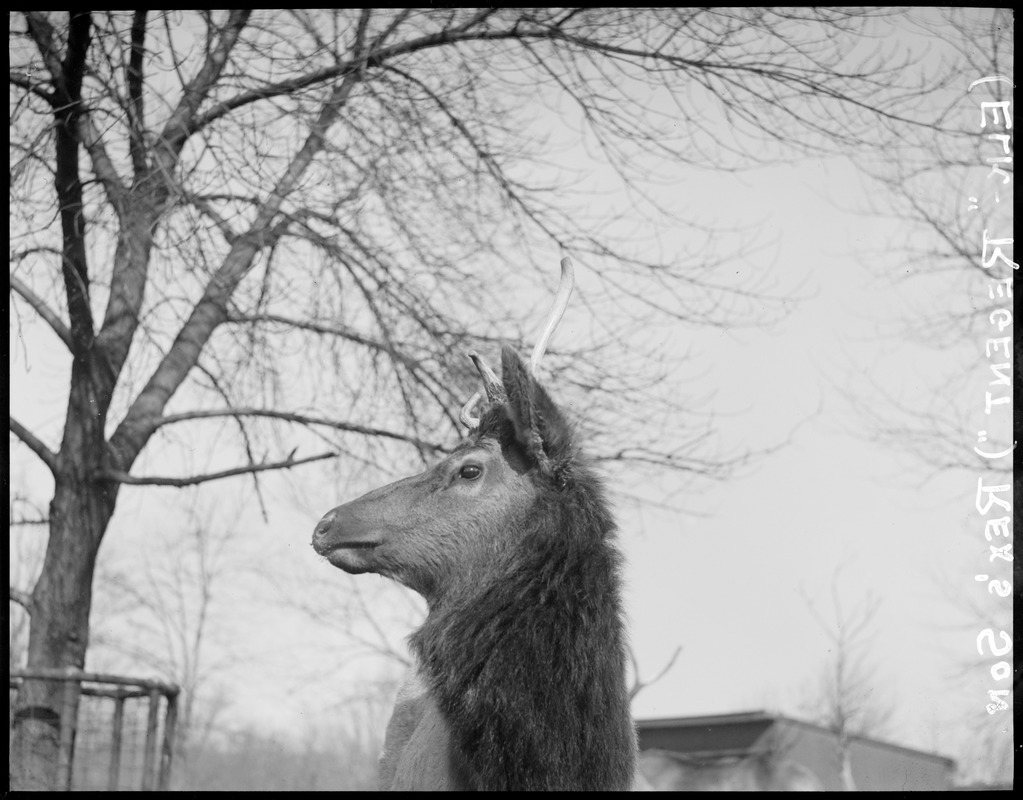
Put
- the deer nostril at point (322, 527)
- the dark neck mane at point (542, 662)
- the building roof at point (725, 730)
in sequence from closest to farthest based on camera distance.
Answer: the dark neck mane at point (542, 662) → the deer nostril at point (322, 527) → the building roof at point (725, 730)

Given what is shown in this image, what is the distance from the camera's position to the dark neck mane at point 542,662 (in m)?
3.97

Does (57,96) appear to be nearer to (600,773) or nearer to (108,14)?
(108,14)

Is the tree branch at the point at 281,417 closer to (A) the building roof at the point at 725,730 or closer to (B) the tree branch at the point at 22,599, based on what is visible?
(B) the tree branch at the point at 22,599

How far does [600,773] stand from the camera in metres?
4.00

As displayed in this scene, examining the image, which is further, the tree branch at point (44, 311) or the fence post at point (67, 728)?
the tree branch at point (44, 311)

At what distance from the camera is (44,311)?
6.79 m

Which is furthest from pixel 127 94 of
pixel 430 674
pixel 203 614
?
pixel 203 614

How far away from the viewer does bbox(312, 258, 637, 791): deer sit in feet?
13.1

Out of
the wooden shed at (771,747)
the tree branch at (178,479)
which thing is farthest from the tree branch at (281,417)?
the wooden shed at (771,747)

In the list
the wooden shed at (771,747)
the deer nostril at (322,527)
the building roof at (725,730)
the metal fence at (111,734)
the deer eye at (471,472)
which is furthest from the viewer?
the building roof at (725,730)

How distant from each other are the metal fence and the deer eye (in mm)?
2910

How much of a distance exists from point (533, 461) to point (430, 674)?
946mm

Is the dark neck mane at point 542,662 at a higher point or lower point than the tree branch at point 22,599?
lower

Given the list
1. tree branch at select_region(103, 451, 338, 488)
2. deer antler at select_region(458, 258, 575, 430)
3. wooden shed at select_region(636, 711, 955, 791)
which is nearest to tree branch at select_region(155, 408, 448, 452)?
tree branch at select_region(103, 451, 338, 488)
